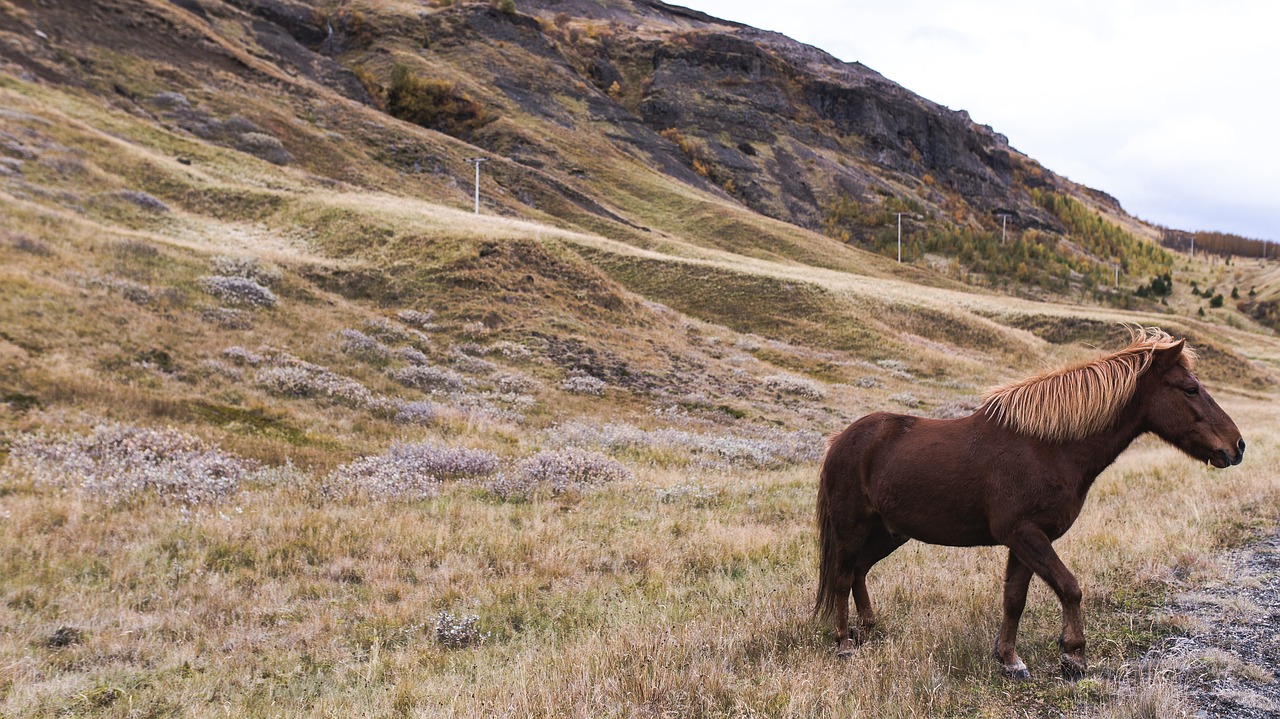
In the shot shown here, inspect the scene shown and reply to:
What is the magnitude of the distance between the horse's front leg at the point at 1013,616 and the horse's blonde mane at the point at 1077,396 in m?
1.04

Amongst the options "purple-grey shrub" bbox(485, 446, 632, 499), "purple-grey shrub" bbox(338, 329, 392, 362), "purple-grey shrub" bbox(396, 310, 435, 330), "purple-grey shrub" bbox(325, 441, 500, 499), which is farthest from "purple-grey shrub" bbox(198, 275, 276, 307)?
"purple-grey shrub" bbox(485, 446, 632, 499)

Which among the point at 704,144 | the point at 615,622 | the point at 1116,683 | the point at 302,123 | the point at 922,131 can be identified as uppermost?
the point at 922,131

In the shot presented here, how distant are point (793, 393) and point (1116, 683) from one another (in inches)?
907

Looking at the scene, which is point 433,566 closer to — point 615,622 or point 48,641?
point 615,622

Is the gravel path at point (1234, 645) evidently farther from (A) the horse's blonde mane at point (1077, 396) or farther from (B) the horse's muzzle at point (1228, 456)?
(A) the horse's blonde mane at point (1077, 396)

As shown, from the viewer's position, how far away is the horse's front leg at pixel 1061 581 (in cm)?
478

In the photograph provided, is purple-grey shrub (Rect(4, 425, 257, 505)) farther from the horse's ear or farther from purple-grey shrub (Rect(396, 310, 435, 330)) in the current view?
purple-grey shrub (Rect(396, 310, 435, 330))

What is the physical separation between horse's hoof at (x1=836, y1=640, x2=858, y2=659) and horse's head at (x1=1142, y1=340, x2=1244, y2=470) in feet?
9.65

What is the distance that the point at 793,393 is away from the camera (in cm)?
2761

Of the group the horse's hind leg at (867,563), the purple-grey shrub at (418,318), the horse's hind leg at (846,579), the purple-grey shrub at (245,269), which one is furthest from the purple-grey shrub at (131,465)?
the purple-grey shrub at (245,269)

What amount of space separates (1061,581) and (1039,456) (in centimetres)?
90

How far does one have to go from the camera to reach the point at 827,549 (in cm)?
614

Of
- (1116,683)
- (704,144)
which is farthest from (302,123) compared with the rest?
(704,144)

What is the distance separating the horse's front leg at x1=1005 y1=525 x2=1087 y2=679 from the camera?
188 inches
